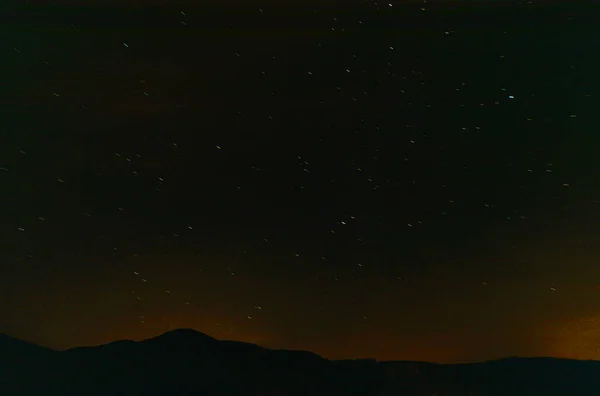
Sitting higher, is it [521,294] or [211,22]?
[211,22]

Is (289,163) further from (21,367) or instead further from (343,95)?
(21,367)

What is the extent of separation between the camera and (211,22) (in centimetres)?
115

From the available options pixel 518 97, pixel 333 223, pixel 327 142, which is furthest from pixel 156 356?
pixel 518 97

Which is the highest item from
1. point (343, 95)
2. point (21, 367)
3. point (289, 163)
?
point (343, 95)

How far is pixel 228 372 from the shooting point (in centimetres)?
115

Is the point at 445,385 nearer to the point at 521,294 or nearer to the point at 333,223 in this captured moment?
the point at 521,294

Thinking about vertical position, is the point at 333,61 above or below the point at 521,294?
above

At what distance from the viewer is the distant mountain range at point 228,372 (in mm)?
1140

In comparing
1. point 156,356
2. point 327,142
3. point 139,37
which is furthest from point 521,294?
point 139,37

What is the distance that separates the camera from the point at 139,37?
115cm

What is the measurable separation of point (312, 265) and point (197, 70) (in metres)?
0.47

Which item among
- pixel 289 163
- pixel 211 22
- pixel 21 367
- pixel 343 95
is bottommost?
pixel 21 367

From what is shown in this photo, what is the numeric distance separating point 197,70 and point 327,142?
0.31 m

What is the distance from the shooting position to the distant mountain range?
114 cm
